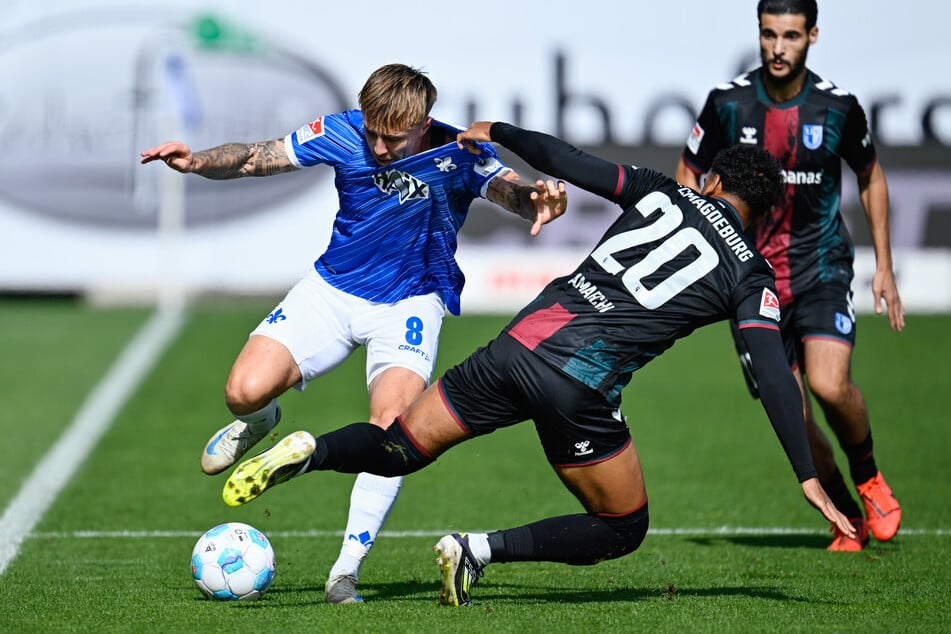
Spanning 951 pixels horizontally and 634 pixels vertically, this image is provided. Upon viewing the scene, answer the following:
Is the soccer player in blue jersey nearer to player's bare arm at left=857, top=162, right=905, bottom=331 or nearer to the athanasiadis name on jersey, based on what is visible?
the athanasiadis name on jersey

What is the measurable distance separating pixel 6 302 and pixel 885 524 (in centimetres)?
1578

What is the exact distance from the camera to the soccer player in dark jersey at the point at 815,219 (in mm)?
7258

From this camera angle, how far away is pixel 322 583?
646 centimetres

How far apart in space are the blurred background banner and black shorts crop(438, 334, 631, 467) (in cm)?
1376

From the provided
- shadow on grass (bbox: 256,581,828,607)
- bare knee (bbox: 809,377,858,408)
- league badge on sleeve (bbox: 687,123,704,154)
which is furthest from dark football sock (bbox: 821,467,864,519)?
league badge on sleeve (bbox: 687,123,704,154)

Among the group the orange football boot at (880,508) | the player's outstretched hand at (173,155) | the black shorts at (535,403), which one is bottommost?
the orange football boot at (880,508)

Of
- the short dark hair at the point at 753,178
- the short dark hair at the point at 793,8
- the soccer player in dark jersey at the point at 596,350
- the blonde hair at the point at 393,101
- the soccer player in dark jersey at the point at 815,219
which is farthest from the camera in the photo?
the soccer player in dark jersey at the point at 815,219

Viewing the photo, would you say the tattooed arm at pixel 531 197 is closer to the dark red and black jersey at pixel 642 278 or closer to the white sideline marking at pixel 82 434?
the dark red and black jersey at pixel 642 278

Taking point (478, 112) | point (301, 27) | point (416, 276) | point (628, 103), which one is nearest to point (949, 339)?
point (628, 103)

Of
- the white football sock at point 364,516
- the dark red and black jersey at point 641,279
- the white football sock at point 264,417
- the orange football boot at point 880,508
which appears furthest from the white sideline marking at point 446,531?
the dark red and black jersey at point 641,279

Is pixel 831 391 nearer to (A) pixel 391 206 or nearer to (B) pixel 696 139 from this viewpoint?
(B) pixel 696 139

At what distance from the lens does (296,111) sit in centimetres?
1986

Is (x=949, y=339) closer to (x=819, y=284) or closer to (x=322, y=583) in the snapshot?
(x=819, y=284)

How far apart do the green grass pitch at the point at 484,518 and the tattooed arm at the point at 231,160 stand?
1.84 m
